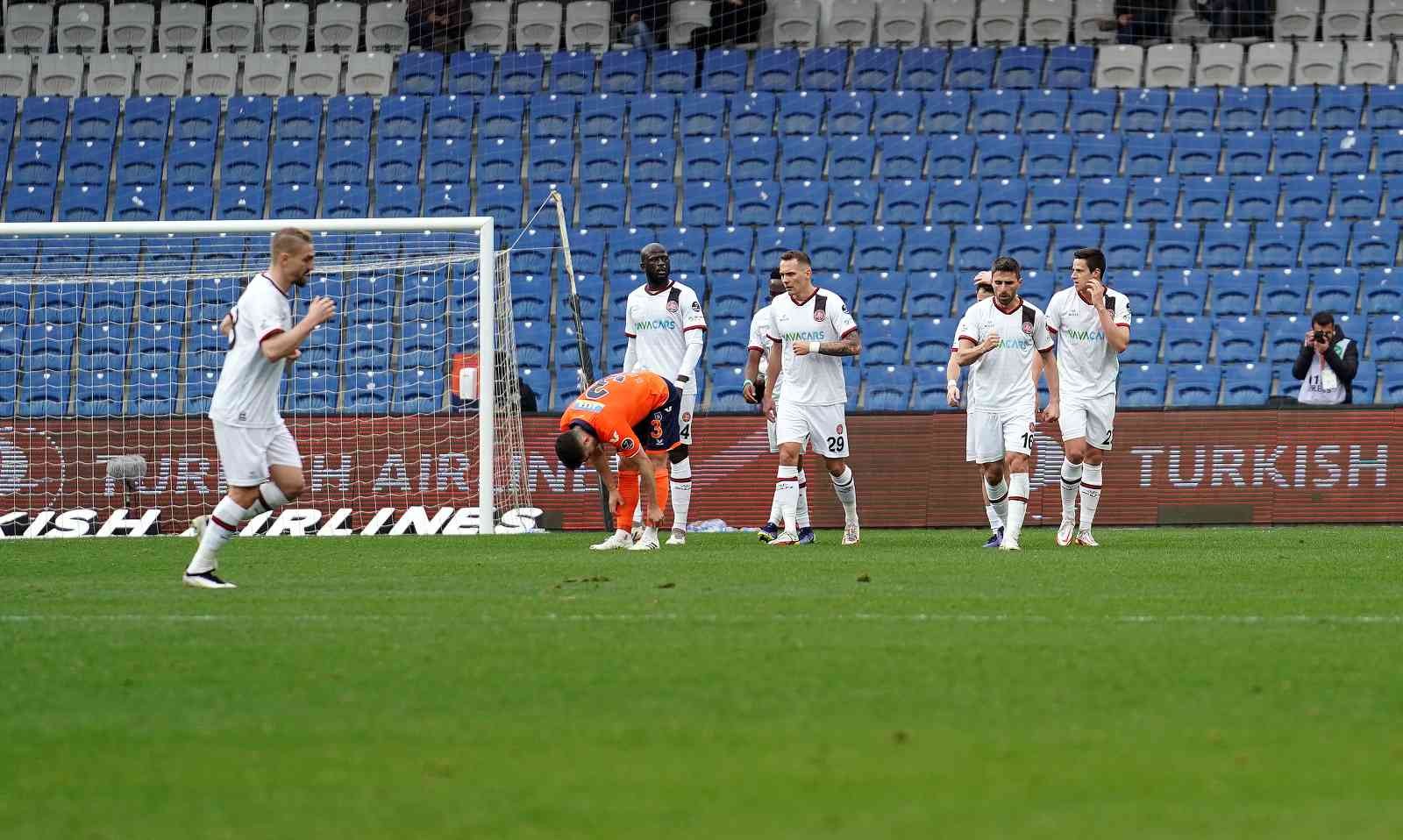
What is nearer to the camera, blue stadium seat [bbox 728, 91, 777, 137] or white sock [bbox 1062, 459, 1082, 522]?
white sock [bbox 1062, 459, 1082, 522]

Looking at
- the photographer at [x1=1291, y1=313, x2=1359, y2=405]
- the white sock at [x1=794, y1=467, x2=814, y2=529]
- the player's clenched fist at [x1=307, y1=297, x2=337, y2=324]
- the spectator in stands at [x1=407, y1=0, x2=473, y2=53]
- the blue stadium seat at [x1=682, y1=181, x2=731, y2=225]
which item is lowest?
the white sock at [x1=794, y1=467, x2=814, y2=529]

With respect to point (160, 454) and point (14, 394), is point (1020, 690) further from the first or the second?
point (14, 394)

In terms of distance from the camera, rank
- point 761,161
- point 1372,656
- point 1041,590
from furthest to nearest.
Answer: point 761,161 → point 1041,590 → point 1372,656

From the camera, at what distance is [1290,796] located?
13.4 ft

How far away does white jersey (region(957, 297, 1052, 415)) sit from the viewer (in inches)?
518

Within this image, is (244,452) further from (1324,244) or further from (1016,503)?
(1324,244)

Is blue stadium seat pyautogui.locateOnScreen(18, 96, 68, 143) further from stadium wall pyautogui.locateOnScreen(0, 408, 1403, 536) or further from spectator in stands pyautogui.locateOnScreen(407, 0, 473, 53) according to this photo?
stadium wall pyautogui.locateOnScreen(0, 408, 1403, 536)

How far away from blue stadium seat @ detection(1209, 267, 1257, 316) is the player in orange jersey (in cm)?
1132

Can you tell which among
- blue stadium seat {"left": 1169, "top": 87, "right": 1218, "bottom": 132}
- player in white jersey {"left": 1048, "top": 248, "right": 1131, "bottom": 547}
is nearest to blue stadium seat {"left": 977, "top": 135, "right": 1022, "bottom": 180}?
blue stadium seat {"left": 1169, "top": 87, "right": 1218, "bottom": 132}

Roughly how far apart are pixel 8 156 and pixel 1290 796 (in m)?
25.7

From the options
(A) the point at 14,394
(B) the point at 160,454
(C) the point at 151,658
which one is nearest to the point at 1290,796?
(C) the point at 151,658

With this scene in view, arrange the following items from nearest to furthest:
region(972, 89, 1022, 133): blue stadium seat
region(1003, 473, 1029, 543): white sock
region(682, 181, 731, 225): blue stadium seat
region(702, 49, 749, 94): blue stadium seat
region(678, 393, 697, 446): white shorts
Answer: region(1003, 473, 1029, 543): white sock < region(678, 393, 697, 446): white shorts < region(682, 181, 731, 225): blue stadium seat < region(972, 89, 1022, 133): blue stadium seat < region(702, 49, 749, 94): blue stadium seat

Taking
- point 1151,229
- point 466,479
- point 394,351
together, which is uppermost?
point 1151,229

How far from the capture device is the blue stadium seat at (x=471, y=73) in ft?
90.2
